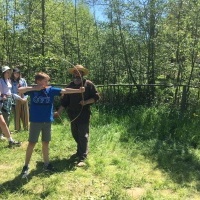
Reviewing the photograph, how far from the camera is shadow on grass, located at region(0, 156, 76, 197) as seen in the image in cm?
460

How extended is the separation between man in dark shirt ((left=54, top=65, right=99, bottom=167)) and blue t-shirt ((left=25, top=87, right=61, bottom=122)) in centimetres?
50

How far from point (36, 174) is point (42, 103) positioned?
101 centimetres

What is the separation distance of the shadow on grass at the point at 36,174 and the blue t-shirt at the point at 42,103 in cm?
77

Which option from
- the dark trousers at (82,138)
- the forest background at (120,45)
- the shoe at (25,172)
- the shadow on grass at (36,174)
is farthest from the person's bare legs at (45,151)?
the forest background at (120,45)

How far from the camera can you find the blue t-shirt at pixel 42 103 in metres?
4.89

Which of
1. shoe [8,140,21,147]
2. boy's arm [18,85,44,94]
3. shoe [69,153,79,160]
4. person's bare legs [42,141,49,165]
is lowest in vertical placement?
shoe [69,153,79,160]

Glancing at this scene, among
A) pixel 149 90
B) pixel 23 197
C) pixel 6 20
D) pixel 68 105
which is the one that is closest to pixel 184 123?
pixel 149 90

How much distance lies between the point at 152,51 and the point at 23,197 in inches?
286

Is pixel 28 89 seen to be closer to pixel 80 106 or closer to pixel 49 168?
pixel 80 106

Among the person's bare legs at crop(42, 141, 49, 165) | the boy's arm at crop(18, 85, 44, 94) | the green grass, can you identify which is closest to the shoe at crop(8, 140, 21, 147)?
the green grass

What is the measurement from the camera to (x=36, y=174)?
16.7ft

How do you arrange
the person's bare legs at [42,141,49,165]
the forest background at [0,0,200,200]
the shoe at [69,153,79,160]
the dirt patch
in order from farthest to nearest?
1. the forest background at [0,0,200,200]
2. the shoe at [69,153,79,160]
3. the person's bare legs at [42,141,49,165]
4. the dirt patch

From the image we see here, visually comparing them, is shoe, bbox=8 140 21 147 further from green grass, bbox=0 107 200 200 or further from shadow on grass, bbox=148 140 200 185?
shadow on grass, bbox=148 140 200 185

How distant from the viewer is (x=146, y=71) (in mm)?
11180
